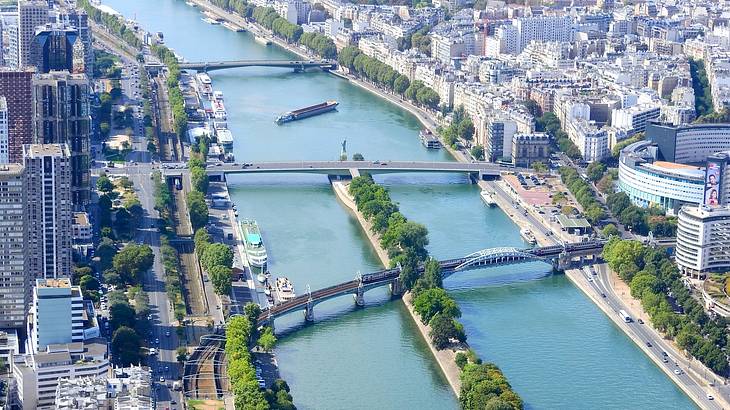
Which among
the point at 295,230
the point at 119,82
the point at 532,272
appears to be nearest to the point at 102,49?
the point at 119,82

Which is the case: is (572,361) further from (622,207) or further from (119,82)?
(119,82)

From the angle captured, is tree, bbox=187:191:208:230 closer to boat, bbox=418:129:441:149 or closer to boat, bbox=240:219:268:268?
boat, bbox=240:219:268:268

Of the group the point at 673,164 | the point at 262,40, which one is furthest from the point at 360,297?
the point at 262,40

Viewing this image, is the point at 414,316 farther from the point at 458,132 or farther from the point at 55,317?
the point at 458,132

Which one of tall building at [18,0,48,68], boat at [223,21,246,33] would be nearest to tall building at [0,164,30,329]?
tall building at [18,0,48,68]

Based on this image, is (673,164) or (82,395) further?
(673,164)

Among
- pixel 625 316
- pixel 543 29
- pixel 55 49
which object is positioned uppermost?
pixel 55 49
